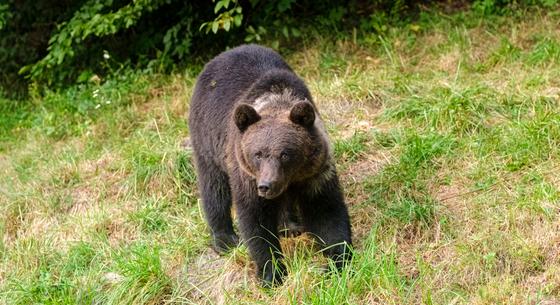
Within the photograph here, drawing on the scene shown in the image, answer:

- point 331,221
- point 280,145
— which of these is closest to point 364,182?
point 331,221

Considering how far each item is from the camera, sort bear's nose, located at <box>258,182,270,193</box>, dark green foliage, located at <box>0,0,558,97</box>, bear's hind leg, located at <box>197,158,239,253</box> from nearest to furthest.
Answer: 1. bear's nose, located at <box>258,182,270,193</box>
2. bear's hind leg, located at <box>197,158,239,253</box>
3. dark green foliage, located at <box>0,0,558,97</box>

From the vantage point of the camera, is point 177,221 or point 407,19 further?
A: point 407,19

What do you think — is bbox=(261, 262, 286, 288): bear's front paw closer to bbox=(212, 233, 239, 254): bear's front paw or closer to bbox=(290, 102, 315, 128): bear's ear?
bbox=(212, 233, 239, 254): bear's front paw

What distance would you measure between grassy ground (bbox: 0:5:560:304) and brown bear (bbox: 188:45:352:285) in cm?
24

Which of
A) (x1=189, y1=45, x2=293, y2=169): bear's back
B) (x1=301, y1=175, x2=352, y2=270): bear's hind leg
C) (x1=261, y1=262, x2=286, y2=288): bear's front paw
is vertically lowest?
(x1=261, y1=262, x2=286, y2=288): bear's front paw

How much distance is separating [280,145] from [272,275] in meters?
1.02

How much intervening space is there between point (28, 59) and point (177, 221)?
595cm

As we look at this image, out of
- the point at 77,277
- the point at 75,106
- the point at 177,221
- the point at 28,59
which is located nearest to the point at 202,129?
the point at 177,221

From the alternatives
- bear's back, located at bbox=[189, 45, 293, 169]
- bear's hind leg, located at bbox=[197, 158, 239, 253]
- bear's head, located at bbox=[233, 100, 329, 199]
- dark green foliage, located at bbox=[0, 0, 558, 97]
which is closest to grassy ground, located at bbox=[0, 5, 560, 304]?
bear's hind leg, located at bbox=[197, 158, 239, 253]

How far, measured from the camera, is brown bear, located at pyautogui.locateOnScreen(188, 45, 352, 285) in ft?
18.6

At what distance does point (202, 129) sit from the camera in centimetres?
693

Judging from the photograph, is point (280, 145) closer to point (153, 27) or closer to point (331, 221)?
point (331, 221)

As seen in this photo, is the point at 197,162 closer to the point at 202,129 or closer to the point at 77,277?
the point at 202,129

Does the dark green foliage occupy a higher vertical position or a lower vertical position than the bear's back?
lower
